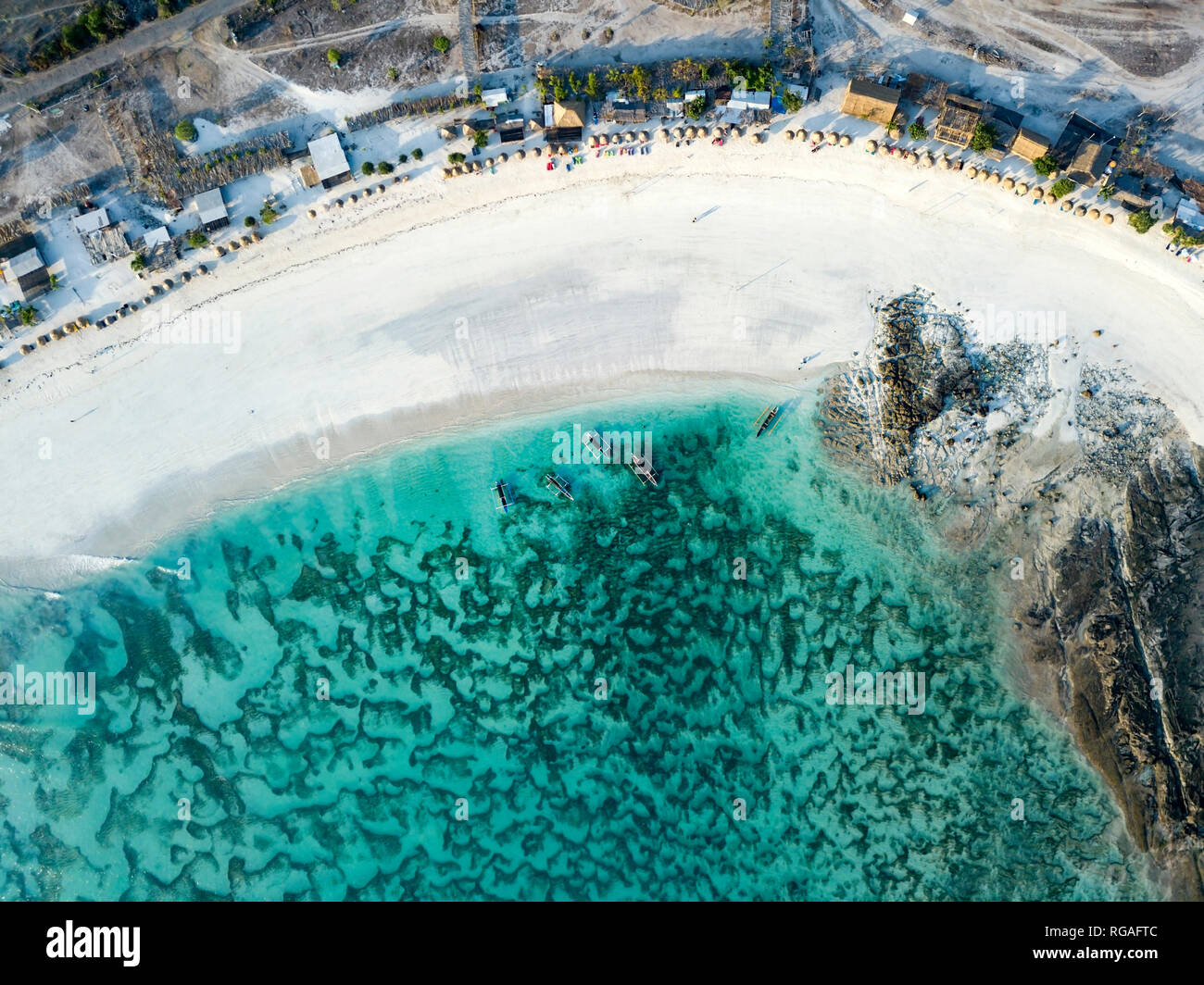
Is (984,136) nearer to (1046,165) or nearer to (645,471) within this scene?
(1046,165)

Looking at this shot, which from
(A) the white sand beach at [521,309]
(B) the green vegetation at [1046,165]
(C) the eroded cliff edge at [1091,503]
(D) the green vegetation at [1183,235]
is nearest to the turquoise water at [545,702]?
(A) the white sand beach at [521,309]

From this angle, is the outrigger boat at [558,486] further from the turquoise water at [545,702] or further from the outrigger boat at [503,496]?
the outrigger boat at [503,496]

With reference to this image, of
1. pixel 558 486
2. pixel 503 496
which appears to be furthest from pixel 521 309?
pixel 503 496

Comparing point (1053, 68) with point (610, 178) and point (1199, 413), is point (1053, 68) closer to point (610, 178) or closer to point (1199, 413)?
point (1199, 413)

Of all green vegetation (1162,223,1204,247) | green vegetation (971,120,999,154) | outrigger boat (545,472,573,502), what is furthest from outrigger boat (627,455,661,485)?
green vegetation (1162,223,1204,247)

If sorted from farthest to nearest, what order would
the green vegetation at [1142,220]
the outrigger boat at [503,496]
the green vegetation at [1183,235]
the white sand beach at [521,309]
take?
1. the outrigger boat at [503,496]
2. the white sand beach at [521,309]
3. the green vegetation at [1183,235]
4. the green vegetation at [1142,220]

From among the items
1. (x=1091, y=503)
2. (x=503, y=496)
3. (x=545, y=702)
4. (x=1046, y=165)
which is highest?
(x=1046, y=165)
